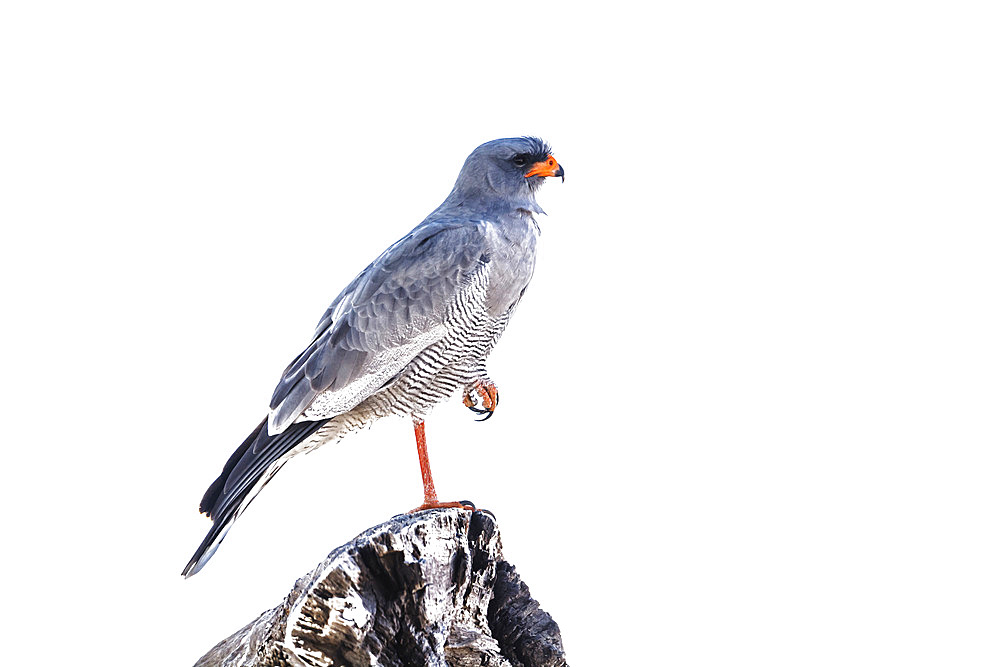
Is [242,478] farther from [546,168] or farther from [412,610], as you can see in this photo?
[546,168]

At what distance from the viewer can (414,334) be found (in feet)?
14.7

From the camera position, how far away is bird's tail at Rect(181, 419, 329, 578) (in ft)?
14.5

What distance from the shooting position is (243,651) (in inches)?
163

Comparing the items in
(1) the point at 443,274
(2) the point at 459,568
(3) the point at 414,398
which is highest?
(1) the point at 443,274

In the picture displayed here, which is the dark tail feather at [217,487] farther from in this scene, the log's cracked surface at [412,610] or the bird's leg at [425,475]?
the bird's leg at [425,475]

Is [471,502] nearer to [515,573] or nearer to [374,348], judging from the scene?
[515,573]

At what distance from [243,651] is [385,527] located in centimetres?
85

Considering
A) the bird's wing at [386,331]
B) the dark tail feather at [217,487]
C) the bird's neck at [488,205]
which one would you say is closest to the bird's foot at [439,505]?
the bird's wing at [386,331]

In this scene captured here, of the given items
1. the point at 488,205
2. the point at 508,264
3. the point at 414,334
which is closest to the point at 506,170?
the point at 488,205

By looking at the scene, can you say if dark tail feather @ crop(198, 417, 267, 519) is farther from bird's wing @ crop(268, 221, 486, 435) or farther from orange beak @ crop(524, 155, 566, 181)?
orange beak @ crop(524, 155, 566, 181)

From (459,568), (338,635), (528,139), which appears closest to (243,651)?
(338,635)

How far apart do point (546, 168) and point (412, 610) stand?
2217 mm

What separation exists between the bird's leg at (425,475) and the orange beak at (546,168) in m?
1.35

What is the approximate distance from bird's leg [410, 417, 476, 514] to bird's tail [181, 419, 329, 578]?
0.46 meters
